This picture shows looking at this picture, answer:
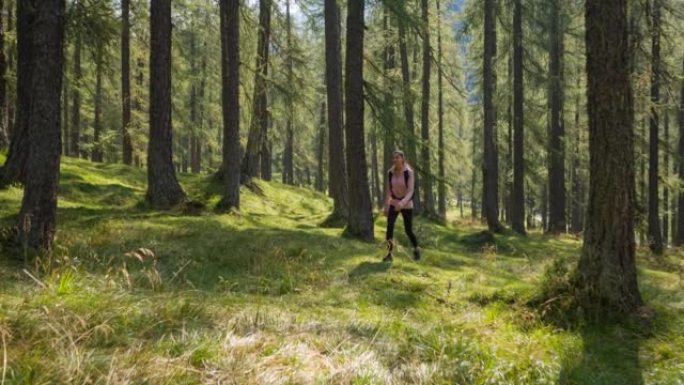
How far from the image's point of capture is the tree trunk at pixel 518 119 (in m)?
18.8

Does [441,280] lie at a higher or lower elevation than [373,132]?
lower

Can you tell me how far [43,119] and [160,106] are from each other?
18.2 ft

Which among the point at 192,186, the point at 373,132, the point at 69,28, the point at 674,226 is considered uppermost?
the point at 69,28

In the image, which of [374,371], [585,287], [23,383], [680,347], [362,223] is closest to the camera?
[23,383]

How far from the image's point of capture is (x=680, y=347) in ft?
14.3


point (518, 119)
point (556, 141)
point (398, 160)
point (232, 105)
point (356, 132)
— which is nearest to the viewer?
point (398, 160)

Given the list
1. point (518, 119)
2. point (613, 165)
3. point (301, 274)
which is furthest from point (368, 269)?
point (518, 119)

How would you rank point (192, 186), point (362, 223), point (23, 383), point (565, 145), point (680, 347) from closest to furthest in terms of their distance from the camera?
point (23, 383), point (680, 347), point (362, 223), point (192, 186), point (565, 145)

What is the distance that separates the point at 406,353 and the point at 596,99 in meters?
3.50

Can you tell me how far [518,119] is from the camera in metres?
19.6

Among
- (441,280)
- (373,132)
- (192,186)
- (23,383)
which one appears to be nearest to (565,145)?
(373,132)

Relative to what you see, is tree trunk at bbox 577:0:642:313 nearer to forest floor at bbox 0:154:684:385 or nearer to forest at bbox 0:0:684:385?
forest at bbox 0:0:684:385

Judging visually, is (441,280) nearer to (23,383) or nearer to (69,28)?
(23,383)

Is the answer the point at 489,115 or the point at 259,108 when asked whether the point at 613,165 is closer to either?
the point at 489,115
